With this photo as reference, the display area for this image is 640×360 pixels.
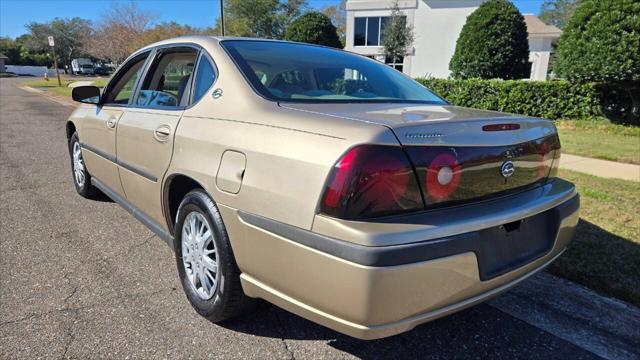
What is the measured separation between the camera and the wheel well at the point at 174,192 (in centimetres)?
254

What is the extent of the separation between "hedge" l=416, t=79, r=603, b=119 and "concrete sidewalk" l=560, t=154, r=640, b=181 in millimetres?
4570

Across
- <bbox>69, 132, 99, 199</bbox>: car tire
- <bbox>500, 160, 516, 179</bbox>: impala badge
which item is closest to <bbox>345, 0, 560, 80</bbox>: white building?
<bbox>69, 132, 99, 199</bbox>: car tire

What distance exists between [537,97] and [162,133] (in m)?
11.1

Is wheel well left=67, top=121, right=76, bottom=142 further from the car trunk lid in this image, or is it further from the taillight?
the taillight

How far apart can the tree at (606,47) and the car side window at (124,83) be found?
9.75 metres

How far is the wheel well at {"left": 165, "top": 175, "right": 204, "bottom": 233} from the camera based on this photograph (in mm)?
2541

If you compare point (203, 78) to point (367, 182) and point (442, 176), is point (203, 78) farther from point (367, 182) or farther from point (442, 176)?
point (442, 176)

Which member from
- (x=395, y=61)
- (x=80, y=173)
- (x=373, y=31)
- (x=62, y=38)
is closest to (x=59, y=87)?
(x=373, y=31)

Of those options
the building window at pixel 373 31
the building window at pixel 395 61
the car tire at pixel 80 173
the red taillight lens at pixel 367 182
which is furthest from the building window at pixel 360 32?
the red taillight lens at pixel 367 182

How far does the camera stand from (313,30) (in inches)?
720

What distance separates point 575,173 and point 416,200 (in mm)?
5136

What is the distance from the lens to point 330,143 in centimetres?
172

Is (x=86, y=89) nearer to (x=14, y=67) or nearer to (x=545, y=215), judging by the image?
(x=545, y=215)

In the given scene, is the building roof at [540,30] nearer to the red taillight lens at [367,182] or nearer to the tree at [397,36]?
the tree at [397,36]
